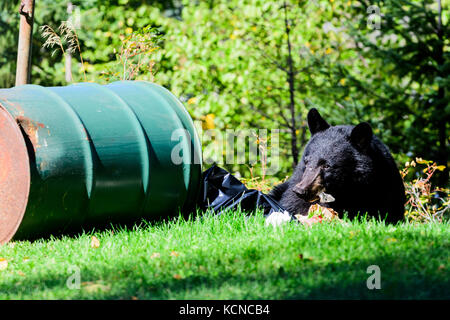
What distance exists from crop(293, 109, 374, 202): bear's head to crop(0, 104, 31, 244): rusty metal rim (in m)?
1.92

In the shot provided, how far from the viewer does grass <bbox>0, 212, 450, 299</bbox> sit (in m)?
2.73

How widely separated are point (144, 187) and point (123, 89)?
3.04 ft

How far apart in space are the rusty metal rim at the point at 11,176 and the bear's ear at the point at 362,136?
7.75 feet

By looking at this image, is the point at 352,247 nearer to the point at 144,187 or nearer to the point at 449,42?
the point at 144,187

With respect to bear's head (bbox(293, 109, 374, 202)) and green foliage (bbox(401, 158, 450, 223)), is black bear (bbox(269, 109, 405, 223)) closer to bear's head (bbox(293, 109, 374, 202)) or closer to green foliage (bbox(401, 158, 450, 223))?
bear's head (bbox(293, 109, 374, 202))

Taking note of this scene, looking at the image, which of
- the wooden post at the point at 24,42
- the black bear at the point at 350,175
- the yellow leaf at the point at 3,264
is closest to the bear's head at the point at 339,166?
the black bear at the point at 350,175

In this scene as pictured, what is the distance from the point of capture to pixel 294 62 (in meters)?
9.95

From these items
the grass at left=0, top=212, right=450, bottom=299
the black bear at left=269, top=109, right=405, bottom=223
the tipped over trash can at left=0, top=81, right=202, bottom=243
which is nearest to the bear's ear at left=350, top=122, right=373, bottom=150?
the black bear at left=269, top=109, right=405, bottom=223

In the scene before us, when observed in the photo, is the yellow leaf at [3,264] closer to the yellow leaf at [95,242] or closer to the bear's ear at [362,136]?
the yellow leaf at [95,242]

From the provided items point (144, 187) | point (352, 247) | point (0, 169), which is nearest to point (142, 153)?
point (144, 187)

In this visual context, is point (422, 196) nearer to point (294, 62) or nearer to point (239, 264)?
point (294, 62)

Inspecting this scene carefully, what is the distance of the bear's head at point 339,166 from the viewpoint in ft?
14.3

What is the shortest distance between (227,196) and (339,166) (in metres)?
1.05

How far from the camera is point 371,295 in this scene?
2611mm
